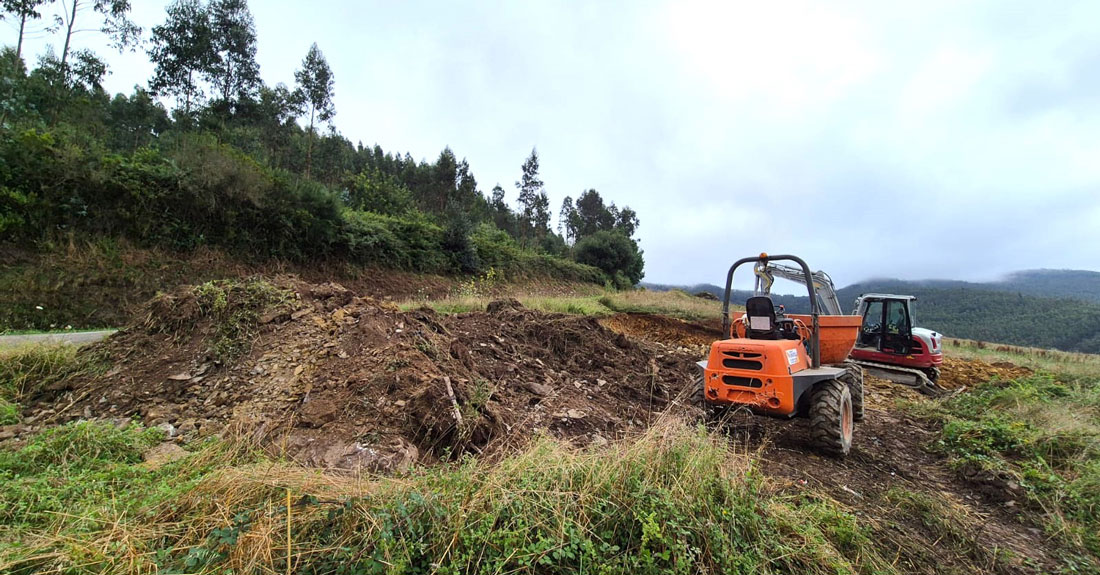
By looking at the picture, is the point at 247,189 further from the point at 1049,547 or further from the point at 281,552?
the point at 1049,547

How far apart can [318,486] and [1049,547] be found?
5.08 m

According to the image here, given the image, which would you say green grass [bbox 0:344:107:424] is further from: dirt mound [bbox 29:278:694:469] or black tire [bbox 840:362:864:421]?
black tire [bbox 840:362:864:421]

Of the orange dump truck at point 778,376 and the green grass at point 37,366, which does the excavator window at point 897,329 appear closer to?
the orange dump truck at point 778,376

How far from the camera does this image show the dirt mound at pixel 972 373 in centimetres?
985

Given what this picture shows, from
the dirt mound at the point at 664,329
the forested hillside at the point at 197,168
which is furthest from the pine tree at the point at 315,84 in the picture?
the dirt mound at the point at 664,329

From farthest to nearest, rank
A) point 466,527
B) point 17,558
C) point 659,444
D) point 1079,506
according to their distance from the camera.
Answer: point 1079,506 < point 659,444 < point 466,527 < point 17,558

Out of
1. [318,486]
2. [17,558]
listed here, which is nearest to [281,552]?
[318,486]

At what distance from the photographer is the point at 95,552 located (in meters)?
1.88

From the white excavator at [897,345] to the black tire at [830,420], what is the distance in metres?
4.57

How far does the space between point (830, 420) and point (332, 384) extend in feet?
17.0

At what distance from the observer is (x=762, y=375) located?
448 centimetres

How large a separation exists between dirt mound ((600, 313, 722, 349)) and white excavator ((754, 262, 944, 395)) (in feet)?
14.8

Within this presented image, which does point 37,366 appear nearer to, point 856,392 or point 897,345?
point 856,392

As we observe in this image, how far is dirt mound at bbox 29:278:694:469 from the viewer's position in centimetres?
390
